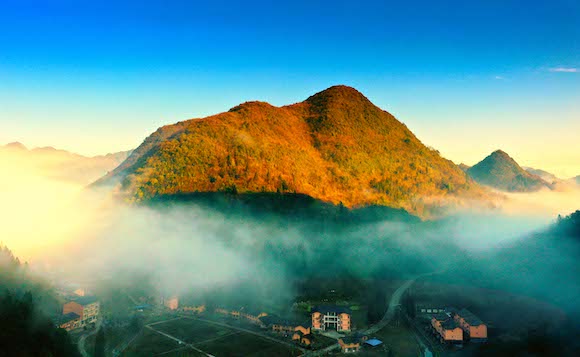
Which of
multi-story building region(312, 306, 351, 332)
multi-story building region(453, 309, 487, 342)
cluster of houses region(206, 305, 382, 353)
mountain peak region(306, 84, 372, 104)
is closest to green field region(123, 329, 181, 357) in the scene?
cluster of houses region(206, 305, 382, 353)

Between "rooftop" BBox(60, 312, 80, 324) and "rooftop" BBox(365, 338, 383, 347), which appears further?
"rooftop" BBox(60, 312, 80, 324)

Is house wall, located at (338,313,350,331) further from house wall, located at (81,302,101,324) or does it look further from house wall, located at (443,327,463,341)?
house wall, located at (81,302,101,324)

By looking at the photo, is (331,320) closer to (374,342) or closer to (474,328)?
(374,342)

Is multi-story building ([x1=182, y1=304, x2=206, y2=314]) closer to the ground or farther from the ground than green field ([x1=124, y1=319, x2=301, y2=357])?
farther from the ground

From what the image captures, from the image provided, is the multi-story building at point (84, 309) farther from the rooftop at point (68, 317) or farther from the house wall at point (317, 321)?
the house wall at point (317, 321)

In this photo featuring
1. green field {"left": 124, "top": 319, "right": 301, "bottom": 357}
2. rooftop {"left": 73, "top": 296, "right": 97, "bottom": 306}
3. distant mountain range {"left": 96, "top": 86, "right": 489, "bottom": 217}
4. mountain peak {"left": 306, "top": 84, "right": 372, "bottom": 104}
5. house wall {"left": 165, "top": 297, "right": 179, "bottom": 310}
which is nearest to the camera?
green field {"left": 124, "top": 319, "right": 301, "bottom": 357}

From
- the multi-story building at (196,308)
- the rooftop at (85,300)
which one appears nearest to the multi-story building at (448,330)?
the multi-story building at (196,308)

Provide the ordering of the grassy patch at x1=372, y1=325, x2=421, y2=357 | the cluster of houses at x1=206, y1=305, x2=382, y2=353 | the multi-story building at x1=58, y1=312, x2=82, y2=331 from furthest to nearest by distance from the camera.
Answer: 1. the multi-story building at x1=58, y1=312, x2=82, y2=331
2. the cluster of houses at x1=206, y1=305, x2=382, y2=353
3. the grassy patch at x1=372, y1=325, x2=421, y2=357
